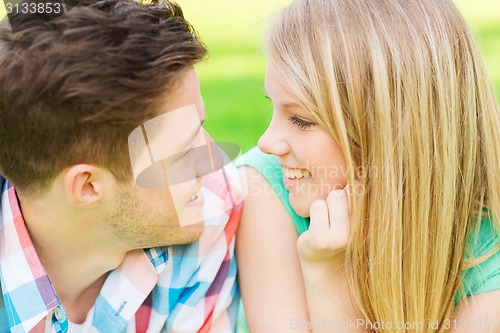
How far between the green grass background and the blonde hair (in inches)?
9.9

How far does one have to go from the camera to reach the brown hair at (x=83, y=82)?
2.40 metres

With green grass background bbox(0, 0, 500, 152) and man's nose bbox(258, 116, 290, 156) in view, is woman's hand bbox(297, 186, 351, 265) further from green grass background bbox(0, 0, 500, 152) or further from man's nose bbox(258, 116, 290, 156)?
green grass background bbox(0, 0, 500, 152)

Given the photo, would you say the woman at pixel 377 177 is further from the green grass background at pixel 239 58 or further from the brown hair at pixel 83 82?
A: the brown hair at pixel 83 82

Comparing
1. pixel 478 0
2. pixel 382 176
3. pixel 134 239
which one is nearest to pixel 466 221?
pixel 382 176

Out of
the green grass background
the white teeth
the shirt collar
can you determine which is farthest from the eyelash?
the shirt collar

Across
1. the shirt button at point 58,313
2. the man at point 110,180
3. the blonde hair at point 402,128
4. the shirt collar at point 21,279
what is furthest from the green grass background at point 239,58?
the shirt button at point 58,313

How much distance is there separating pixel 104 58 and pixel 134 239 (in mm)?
626

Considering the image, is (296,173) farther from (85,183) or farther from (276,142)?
(85,183)

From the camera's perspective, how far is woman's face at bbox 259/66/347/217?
108 inches

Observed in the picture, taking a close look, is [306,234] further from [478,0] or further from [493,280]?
[478,0]

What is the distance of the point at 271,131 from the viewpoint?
281cm

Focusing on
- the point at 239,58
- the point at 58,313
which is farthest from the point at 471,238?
the point at 239,58

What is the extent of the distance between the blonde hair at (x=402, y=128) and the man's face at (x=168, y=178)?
36 cm

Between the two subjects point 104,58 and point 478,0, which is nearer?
point 104,58
